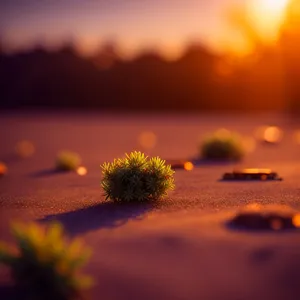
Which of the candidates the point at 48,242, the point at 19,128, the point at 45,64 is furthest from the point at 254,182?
the point at 45,64

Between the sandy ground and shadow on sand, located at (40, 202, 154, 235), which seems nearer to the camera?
the sandy ground

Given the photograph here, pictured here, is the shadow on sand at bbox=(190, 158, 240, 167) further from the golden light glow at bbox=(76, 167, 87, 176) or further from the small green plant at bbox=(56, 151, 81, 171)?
the small green plant at bbox=(56, 151, 81, 171)

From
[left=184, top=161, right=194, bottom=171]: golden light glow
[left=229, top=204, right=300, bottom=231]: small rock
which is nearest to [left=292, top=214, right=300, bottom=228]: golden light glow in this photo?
[left=229, top=204, right=300, bottom=231]: small rock

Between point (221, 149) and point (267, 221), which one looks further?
point (221, 149)

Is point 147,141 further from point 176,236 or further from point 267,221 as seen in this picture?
point 176,236

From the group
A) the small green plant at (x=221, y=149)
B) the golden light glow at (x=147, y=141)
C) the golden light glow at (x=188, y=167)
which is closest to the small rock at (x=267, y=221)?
the golden light glow at (x=188, y=167)

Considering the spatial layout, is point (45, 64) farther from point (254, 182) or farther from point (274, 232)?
point (274, 232)

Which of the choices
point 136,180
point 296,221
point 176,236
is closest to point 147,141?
point 136,180
